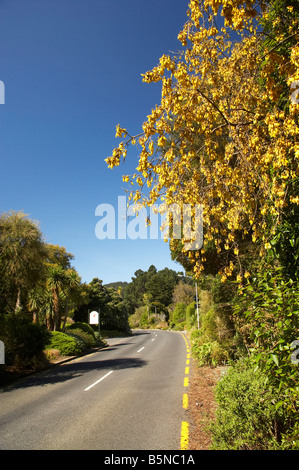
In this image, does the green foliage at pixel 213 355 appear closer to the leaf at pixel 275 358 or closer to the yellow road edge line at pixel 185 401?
the yellow road edge line at pixel 185 401

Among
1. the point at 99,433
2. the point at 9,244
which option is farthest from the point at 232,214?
the point at 9,244

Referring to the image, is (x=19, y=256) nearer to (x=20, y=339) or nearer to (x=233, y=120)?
(x=20, y=339)

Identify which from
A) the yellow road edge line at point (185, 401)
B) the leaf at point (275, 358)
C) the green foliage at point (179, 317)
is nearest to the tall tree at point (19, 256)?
the yellow road edge line at point (185, 401)

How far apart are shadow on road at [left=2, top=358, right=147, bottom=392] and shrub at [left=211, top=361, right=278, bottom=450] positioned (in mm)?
7578

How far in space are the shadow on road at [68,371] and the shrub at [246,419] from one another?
758cm

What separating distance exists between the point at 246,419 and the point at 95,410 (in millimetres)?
3992

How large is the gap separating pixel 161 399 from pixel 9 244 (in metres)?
7.96

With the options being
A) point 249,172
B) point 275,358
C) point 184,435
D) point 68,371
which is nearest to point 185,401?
point 184,435

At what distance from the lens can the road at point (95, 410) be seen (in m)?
4.77

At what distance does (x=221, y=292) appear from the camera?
40.3 feet

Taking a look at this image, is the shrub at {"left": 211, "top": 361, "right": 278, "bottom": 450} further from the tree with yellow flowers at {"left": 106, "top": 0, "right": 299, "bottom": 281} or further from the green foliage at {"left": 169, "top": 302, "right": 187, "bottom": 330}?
the green foliage at {"left": 169, "top": 302, "right": 187, "bottom": 330}

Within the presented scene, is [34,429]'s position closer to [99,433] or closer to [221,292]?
[99,433]

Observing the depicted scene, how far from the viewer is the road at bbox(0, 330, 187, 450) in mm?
4766

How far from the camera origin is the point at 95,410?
6430 millimetres
